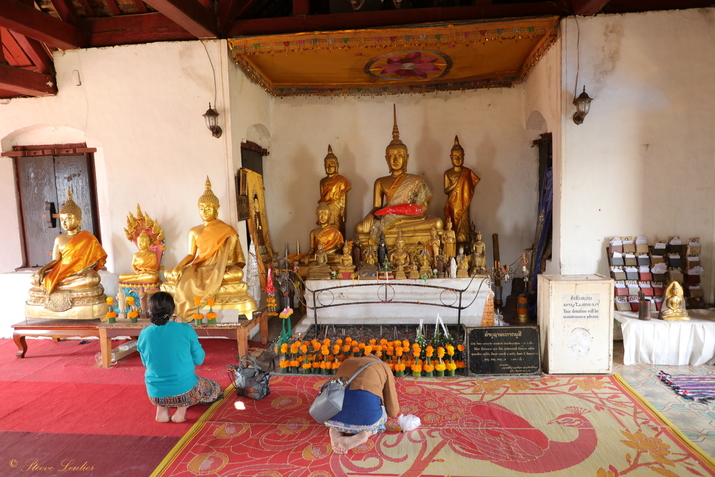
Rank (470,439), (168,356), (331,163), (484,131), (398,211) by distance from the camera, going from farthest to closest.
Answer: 1. (484,131)
2. (331,163)
3. (398,211)
4. (168,356)
5. (470,439)

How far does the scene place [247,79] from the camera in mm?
6215

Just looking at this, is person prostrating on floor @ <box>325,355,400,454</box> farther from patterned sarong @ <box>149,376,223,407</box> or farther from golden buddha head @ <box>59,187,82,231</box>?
golden buddha head @ <box>59,187,82,231</box>

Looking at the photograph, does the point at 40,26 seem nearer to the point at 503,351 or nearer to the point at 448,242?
the point at 448,242

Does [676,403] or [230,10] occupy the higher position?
[230,10]

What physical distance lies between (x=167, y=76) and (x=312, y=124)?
252 centimetres

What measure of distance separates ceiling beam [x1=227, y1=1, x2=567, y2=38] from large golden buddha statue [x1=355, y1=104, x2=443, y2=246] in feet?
6.46

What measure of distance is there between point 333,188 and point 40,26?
413 cm

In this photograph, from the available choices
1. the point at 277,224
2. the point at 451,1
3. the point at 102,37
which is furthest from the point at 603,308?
the point at 102,37

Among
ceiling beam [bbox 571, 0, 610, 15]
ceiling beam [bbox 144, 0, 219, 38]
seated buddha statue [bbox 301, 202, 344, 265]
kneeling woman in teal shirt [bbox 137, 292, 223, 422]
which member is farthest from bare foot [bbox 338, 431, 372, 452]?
ceiling beam [bbox 571, 0, 610, 15]

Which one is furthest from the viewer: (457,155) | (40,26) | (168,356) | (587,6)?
(457,155)

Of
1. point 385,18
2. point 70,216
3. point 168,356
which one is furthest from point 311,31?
point 168,356

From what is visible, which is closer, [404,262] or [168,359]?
[168,359]

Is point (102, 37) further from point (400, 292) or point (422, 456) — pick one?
point (422, 456)

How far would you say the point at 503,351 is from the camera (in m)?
4.11
